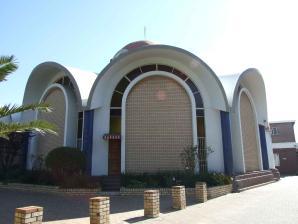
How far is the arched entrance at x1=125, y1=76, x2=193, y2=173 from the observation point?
18.6 m

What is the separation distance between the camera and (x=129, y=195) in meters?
15.1

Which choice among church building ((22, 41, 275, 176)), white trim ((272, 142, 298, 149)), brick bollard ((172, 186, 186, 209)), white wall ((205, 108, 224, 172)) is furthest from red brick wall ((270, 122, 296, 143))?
brick bollard ((172, 186, 186, 209))

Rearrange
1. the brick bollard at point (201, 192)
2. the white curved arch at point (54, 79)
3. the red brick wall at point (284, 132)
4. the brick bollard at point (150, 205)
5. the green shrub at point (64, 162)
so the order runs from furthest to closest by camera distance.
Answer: the red brick wall at point (284, 132) → the white curved arch at point (54, 79) → the green shrub at point (64, 162) → the brick bollard at point (201, 192) → the brick bollard at point (150, 205)

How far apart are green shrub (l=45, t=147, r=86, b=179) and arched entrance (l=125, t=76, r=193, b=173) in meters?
3.01

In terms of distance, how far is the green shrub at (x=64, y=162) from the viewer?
658 inches

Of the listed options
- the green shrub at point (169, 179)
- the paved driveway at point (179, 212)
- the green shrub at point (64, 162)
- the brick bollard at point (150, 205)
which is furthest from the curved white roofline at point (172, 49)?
the brick bollard at point (150, 205)

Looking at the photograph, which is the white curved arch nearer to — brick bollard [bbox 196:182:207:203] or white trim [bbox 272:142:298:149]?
brick bollard [bbox 196:182:207:203]

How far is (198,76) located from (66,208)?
12.3m

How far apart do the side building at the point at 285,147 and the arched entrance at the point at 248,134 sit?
15.2 metres

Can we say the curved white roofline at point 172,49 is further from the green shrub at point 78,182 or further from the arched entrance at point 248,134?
the green shrub at point 78,182

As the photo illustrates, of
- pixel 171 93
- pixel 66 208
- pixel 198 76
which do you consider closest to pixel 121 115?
pixel 171 93

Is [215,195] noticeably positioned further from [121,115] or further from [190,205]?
[121,115]

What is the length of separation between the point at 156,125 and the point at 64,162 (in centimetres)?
582

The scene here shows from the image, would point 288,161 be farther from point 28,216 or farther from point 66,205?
point 28,216
